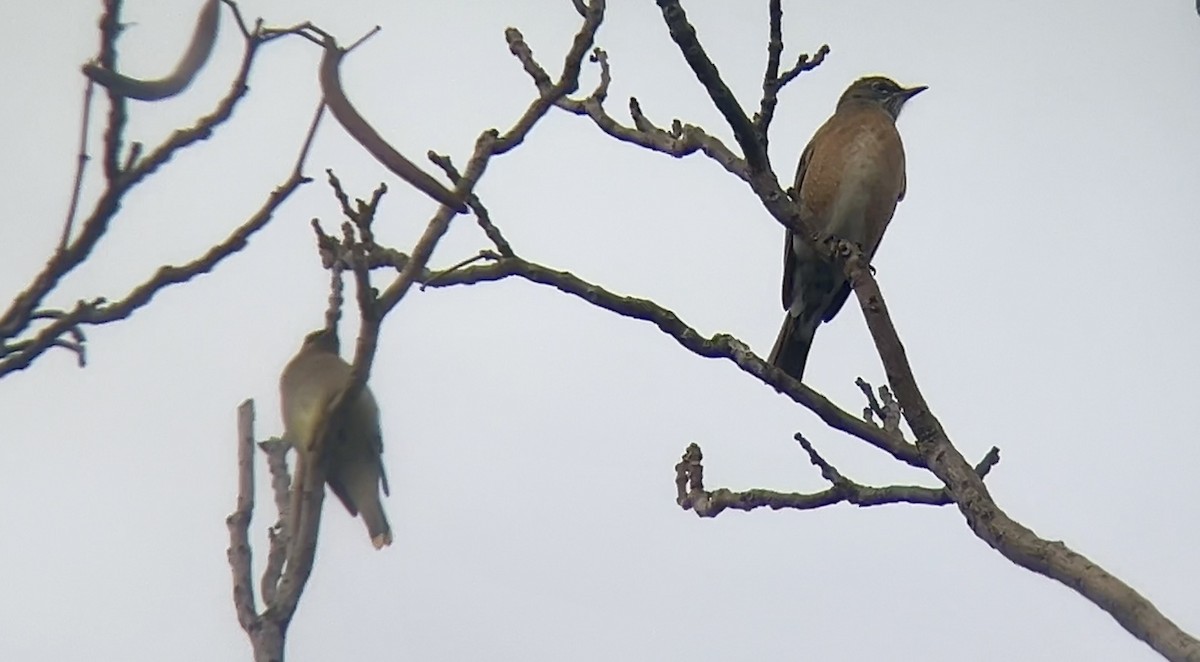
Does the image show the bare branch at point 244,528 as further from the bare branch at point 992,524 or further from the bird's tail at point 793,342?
the bird's tail at point 793,342

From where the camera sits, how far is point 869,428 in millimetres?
3148

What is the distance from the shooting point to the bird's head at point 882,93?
6.98 metres

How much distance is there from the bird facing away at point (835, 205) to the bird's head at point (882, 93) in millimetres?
323

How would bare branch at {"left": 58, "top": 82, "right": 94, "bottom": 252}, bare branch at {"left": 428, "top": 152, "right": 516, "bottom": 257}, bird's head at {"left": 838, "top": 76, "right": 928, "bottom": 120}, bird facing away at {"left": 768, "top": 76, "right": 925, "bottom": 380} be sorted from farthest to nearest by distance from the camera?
bird's head at {"left": 838, "top": 76, "right": 928, "bottom": 120}
bird facing away at {"left": 768, "top": 76, "right": 925, "bottom": 380}
bare branch at {"left": 428, "top": 152, "right": 516, "bottom": 257}
bare branch at {"left": 58, "top": 82, "right": 94, "bottom": 252}

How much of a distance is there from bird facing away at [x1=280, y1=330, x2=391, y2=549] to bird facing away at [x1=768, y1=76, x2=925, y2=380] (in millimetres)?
2497

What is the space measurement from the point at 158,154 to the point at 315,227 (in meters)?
0.66

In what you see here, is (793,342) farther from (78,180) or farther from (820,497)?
(78,180)

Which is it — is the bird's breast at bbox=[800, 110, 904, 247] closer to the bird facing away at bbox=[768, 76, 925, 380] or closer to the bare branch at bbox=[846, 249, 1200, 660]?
the bird facing away at bbox=[768, 76, 925, 380]

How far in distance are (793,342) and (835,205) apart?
25.1 inches

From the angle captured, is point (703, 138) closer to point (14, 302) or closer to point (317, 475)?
point (317, 475)

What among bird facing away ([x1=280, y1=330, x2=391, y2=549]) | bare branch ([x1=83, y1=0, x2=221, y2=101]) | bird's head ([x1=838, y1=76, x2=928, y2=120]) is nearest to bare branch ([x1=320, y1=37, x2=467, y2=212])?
→ bare branch ([x1=83, y1=0, x2=221, y2=101])

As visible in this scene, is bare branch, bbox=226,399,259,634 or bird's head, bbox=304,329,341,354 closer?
bare branch, bbox=226,399,259,634

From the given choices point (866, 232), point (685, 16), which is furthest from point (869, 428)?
point (866, 232)

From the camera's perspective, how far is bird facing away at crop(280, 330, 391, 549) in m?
2.62
